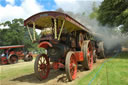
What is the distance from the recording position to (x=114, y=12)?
13516mm

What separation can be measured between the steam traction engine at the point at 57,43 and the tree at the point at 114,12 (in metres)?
8.33

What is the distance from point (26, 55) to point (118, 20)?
11.4 metres

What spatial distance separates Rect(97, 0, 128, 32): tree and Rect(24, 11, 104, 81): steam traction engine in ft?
27.3

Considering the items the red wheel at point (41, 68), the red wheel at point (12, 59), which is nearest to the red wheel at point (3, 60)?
the red wheel at point (12, 59)

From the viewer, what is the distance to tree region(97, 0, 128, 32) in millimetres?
12898

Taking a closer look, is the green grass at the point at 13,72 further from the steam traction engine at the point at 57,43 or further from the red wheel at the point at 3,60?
the red wheel at the point at 3,60

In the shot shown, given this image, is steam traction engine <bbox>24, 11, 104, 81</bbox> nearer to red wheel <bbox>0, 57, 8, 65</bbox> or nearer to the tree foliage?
red wheel <bbox>0, 57, 8, 65</bbox>

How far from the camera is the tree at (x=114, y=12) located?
12.9 metres

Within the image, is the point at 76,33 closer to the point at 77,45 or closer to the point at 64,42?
the point at 77,45

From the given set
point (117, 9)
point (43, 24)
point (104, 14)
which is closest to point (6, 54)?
point (43, 24)

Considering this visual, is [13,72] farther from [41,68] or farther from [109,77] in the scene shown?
[109,77]

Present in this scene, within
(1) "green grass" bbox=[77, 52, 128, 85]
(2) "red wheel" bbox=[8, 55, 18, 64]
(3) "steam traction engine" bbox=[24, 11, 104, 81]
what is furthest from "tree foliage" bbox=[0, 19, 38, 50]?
(1) "green grass" bbox=[77, 52, 128, 85]

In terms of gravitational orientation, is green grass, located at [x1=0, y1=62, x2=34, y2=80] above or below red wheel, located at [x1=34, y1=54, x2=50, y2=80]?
below

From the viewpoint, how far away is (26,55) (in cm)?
1533
